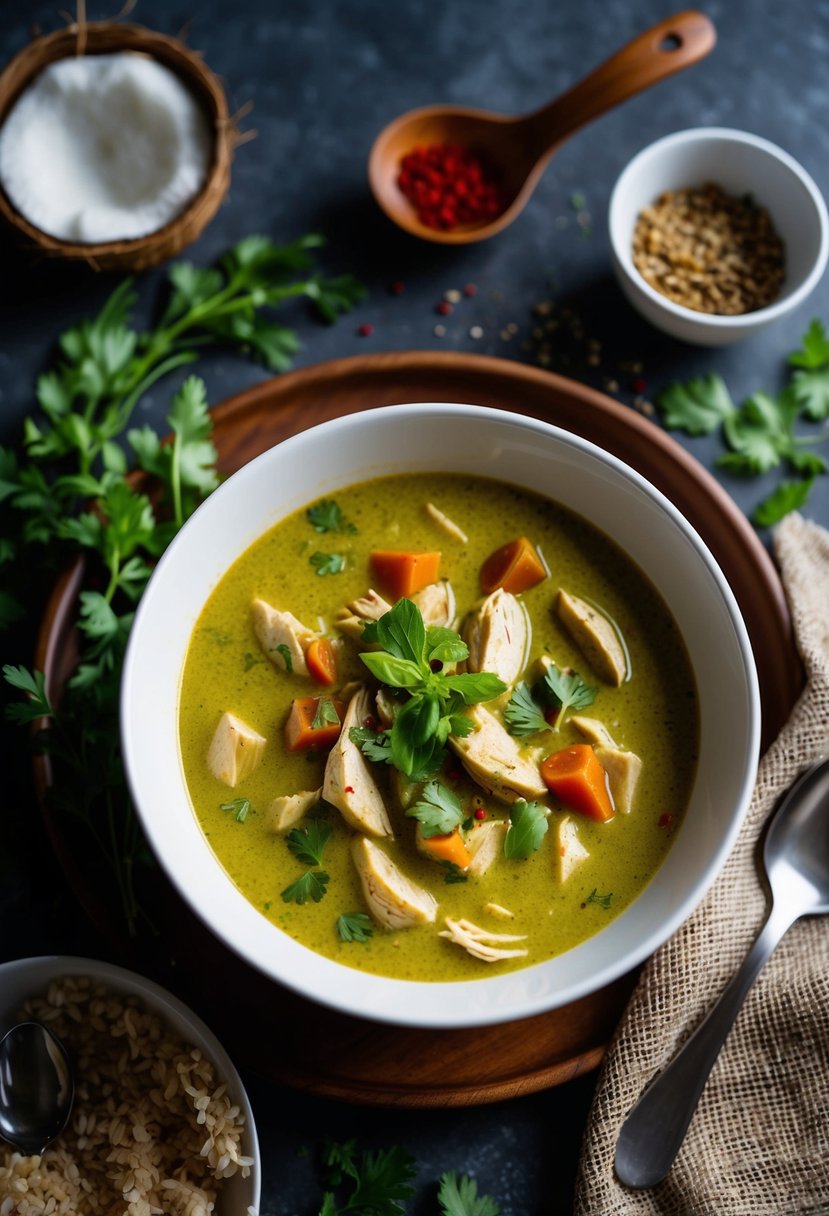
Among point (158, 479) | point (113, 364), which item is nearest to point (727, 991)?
point (158, 479)

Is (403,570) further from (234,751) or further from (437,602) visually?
(234,751)

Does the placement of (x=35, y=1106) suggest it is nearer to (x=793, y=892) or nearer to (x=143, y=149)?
(x=793, y=892)

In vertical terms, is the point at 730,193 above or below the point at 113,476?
below

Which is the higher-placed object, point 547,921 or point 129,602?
point 129,602

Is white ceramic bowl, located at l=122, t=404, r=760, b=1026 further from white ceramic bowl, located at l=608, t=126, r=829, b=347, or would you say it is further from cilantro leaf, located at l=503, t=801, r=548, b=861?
white ceramic bowl, located at l=608, t=126, r=829, b=347

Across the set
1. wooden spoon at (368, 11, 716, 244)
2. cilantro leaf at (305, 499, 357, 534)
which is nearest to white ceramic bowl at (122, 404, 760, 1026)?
cilantro leaf at (305, 499, 357, 534)

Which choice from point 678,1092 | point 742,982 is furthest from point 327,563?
Answer: point 678,1092
